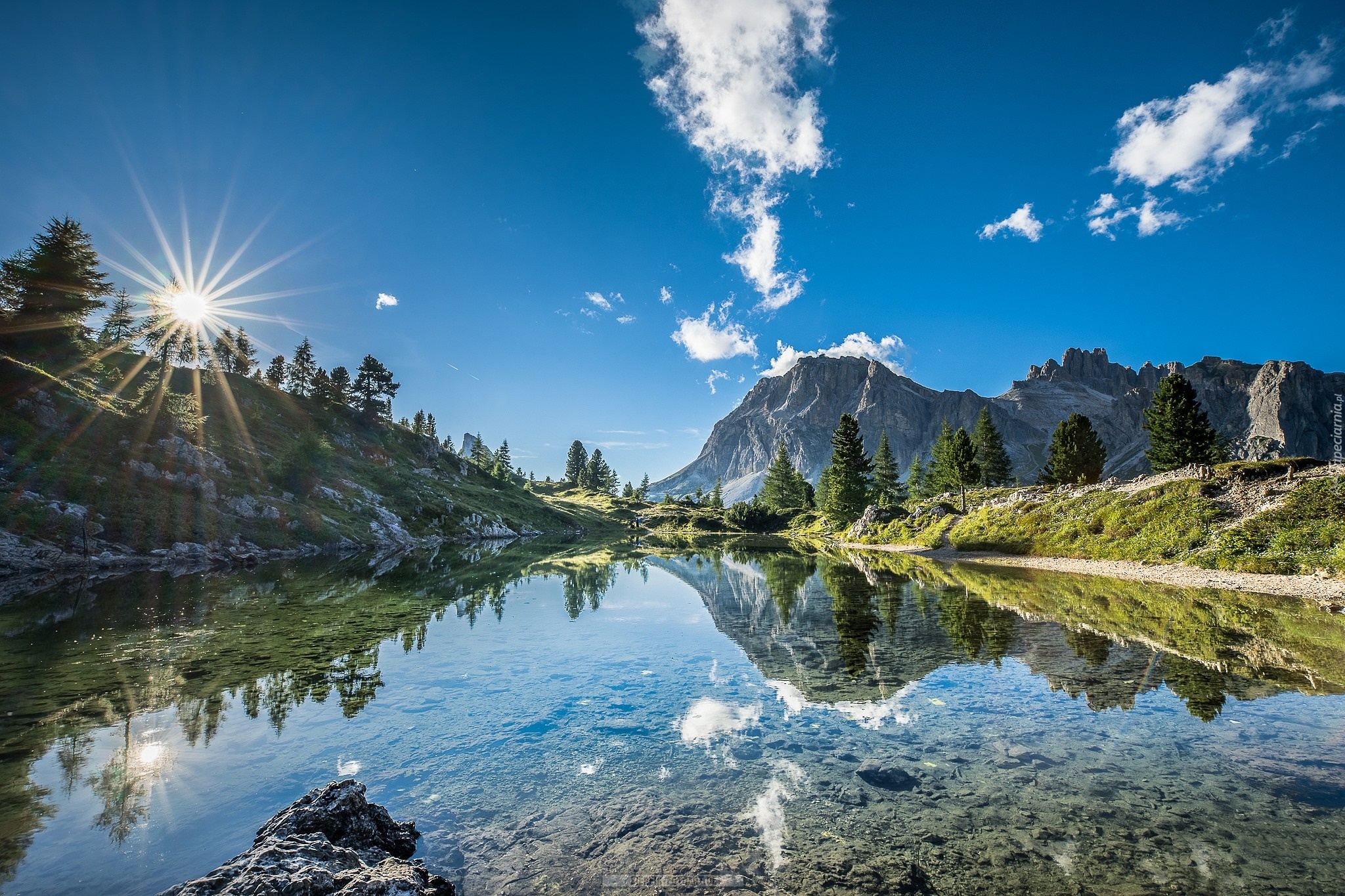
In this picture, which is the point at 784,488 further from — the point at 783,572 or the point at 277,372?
the point at 277,372

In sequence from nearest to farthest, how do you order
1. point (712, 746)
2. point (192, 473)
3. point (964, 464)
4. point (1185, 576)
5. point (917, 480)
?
point (712, 746), point (1185, 576), point (192, 473), point (964, 464), point (917, 480)

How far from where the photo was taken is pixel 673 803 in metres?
9.72

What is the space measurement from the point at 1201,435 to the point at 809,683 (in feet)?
270

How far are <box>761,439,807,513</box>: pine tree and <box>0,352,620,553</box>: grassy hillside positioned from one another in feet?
240

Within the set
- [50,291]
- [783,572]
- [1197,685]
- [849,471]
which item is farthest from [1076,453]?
[50,291]

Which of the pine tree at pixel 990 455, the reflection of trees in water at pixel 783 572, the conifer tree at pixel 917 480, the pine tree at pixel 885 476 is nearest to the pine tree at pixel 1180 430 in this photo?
the pine tree at pixel 990 455

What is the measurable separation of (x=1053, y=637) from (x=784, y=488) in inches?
4772

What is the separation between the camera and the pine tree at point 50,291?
62.2 m

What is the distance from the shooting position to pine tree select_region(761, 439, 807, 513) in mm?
139125

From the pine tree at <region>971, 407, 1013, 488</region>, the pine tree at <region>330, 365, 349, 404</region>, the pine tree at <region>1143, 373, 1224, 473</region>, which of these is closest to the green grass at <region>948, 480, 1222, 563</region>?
the pine tree at <region>1143, 373, 1224, 473</region>

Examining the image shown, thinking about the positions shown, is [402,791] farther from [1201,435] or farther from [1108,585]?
[1201,435]

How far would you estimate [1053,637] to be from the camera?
69.6 feet

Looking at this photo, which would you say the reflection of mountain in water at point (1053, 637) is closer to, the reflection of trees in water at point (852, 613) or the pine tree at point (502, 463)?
the reflection of trees in water at point (852, 613)

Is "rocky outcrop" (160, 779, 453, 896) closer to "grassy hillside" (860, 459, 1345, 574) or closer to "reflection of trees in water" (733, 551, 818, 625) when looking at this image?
"reflection of trees in water" (733, 551, 818, 625)
